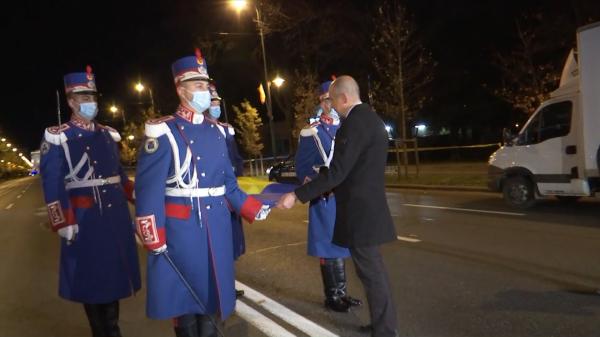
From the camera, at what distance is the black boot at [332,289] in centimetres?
527

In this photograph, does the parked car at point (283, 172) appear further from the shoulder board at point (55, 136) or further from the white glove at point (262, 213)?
the white glove at point (262, 213)

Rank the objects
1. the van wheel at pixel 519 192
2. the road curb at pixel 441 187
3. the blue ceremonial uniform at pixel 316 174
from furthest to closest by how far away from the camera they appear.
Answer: the road curb at pixel 441 187 < the van wheel at pixel 519 192 < the blue ceremonial uniform at pixel 316 174

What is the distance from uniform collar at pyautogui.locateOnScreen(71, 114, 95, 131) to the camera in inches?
172

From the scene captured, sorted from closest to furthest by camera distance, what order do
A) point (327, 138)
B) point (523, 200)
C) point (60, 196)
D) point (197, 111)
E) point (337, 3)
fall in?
point (197, 111)
point (60, 196)
point (327, 138)
point (523, 200)
point (337, 3)

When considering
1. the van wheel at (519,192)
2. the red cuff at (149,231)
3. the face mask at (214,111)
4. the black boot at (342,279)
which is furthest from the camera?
the van wheel at (519,192)

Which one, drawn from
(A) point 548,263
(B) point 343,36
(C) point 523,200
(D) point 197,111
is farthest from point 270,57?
(D) point 197,111

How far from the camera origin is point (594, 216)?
9867mm

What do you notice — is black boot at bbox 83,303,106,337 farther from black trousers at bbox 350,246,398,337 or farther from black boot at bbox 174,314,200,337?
black trousers at bbox 350,246,398,337

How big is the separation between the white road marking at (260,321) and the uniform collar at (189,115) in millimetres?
2260

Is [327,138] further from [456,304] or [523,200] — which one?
[523,200]

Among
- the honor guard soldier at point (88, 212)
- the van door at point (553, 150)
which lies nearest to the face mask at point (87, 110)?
the honor guard soldier at point (88, 212)

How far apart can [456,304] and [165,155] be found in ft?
11.5

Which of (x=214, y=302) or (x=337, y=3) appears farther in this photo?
(x=337, y=3)

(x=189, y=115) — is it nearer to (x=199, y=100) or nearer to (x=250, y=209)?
(x=199, y=100)
